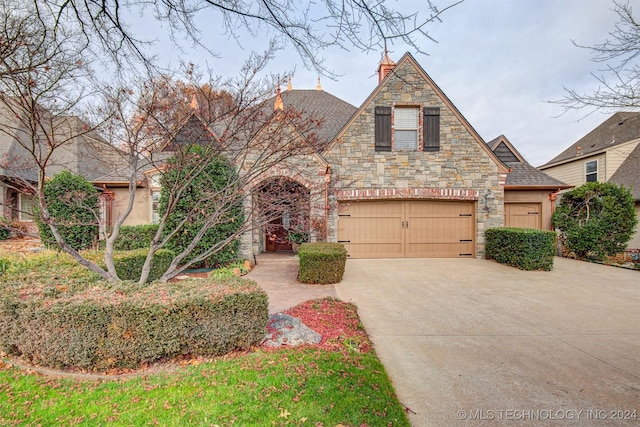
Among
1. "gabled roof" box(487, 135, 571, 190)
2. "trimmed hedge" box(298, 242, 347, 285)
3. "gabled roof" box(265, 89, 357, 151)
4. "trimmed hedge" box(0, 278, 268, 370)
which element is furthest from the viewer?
"gabled roof" box(265, 89, 357, 151)

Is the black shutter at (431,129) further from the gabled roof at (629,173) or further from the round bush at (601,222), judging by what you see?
the gabled roof at (629,173)

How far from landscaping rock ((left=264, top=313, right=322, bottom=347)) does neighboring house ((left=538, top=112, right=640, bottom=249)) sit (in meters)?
15.3

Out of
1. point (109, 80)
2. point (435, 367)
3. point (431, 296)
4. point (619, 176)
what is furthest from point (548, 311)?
point (619, 176)

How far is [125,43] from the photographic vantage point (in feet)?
10.6

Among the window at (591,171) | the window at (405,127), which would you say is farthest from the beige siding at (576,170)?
the window at (405,127)

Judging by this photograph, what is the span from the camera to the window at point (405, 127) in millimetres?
10086

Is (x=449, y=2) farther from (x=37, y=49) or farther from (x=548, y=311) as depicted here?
(x=548, y=311)

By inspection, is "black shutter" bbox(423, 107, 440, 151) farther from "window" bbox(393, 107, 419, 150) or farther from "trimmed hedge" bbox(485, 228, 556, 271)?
"trimmed hedge" bbox(485, 228, 556, 271)

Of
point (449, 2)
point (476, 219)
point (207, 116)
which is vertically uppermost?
point (449, 2)

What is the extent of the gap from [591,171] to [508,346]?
53.6 ft

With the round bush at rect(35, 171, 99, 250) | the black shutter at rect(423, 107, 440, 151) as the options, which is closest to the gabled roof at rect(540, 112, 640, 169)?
the black shutter at rect(423, 107, 440, 151)

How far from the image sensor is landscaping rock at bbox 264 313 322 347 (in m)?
3.52

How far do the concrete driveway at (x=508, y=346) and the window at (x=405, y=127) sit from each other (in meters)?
4.89

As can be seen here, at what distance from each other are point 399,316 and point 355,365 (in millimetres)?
1949
